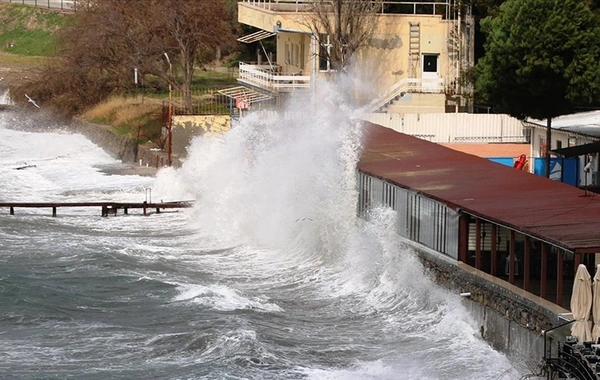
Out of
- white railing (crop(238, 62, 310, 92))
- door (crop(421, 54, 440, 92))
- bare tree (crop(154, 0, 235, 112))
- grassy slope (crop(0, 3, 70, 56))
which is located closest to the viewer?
door (crop(421, 54, 440, 92))

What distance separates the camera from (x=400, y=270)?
29.5 metres

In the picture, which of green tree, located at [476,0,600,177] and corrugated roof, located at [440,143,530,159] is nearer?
green tree, located at [476,0,600,177]

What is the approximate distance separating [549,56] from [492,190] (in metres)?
9.18

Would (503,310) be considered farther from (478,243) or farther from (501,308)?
(478,243)

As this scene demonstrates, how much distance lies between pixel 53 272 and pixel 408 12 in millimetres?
25515

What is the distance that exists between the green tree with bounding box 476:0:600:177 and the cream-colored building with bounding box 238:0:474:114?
10.7 meters

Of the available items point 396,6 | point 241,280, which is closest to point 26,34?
point 396,6

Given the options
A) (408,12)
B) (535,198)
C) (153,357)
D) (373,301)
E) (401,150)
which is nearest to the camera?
(153,357)

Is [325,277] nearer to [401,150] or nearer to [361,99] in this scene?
[401,150]

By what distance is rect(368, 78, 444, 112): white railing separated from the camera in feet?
159

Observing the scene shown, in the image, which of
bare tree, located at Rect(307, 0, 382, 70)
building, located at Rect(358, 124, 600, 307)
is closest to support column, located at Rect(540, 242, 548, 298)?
building, located at Rect(358, 124, 600, 307)

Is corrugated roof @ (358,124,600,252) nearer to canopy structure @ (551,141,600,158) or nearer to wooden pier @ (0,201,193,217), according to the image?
canopy structure @ (551,141,600,158)

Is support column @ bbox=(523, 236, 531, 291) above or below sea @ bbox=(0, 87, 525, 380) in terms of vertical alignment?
above

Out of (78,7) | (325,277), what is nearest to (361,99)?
(325,277)
